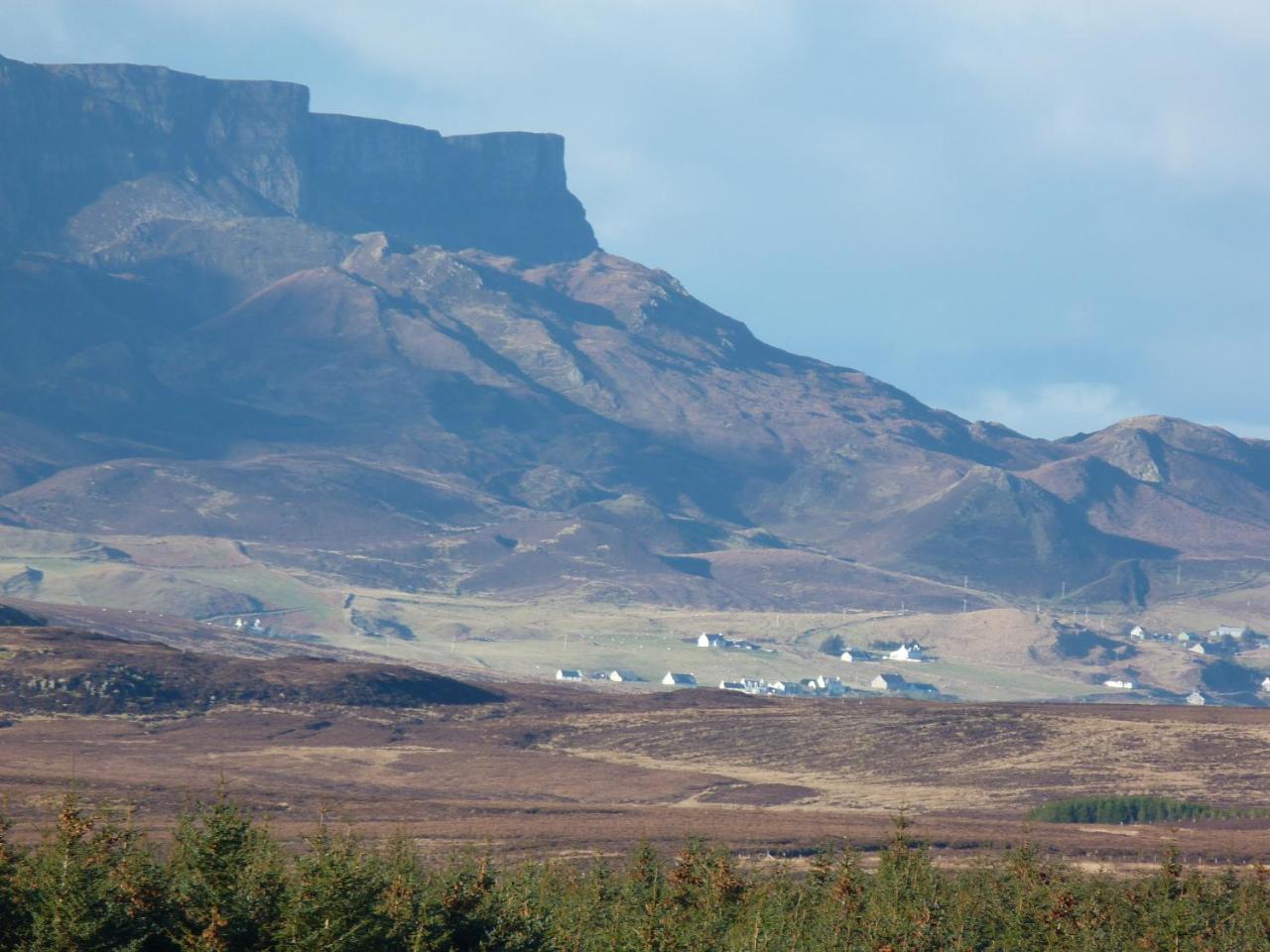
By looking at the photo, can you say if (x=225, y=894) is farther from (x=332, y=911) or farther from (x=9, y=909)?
(x=9, y=909)

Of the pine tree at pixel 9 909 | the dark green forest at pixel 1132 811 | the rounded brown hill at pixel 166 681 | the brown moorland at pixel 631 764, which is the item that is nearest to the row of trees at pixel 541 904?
the pine tree at pixel 9 909

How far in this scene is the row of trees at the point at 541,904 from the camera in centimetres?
3166

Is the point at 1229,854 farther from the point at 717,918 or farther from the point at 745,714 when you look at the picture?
the point at 745,714

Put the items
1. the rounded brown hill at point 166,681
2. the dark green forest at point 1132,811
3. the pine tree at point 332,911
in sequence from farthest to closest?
the rounded brown hill at point 166,681
the dark green forest at point 1132,811
the pine tree at point 332,911

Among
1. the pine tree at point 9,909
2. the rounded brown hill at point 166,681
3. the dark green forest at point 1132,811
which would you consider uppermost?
the rounded brown hill at point 166,681

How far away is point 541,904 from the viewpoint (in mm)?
44500

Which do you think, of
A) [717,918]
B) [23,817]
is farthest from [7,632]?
[717,918]

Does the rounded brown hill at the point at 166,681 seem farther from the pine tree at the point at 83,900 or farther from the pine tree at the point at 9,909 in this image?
the pine tree at the point at 9,909

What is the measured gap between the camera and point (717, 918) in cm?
4188

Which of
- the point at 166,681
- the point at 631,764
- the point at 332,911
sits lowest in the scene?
the point at 631,764

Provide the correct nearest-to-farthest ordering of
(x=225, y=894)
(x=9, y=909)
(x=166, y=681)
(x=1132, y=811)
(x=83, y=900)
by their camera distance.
Answer: (x=83, y=900) → (x=9, y=909) → (x=225, y=894) → (x=1132, y=811) → (x=166, y=681)

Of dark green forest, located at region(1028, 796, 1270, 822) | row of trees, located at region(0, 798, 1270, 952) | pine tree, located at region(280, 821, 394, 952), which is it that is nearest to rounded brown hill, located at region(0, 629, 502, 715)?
dark green forest, located at region(1028, 796, 1270, 822)

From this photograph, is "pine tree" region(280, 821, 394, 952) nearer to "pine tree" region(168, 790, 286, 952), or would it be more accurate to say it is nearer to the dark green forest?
"pine tree" region(168, 790, 286, 952)

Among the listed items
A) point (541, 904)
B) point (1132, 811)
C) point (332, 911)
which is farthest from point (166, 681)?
point (332, 911)
